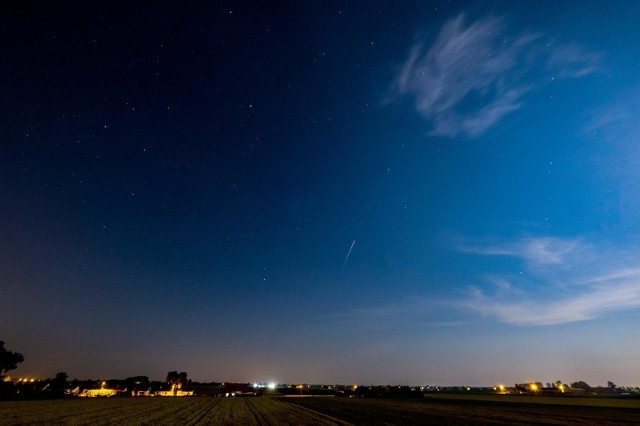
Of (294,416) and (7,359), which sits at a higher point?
(7,359)

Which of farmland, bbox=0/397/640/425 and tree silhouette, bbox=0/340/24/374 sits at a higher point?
tree silhouette, bbox=0/340/24/374

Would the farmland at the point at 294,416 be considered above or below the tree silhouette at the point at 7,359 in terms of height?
below

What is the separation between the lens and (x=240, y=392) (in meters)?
126

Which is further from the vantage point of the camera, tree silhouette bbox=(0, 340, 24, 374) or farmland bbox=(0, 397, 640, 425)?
tree silhouette bbox=(0, 340, 24, 374)

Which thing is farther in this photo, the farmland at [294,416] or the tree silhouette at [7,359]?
the tree silhouette at [7,359]

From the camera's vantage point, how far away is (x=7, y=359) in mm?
101875

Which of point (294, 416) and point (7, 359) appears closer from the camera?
point (294, 416)

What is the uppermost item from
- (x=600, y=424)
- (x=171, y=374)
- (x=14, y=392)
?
(x=171, y=374)

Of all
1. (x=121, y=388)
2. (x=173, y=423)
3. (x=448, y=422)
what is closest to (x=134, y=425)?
(x=173, y=423)

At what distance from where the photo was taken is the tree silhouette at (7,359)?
101 metres

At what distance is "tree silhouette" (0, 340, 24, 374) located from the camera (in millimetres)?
101350

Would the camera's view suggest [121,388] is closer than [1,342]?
No

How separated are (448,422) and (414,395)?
70.4 metres

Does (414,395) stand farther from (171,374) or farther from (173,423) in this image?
(171,374)
